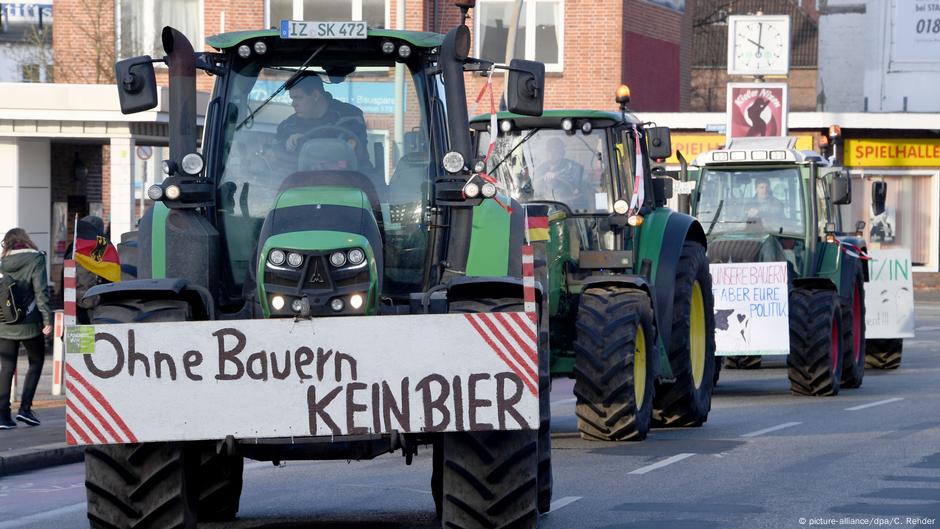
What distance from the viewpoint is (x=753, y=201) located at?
2023 cm

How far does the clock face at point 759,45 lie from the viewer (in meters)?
36.2

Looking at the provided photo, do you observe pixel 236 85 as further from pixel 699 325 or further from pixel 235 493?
pixel 699 325

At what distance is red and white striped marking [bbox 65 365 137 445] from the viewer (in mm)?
7793

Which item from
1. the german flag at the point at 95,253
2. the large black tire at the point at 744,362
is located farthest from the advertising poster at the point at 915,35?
the german flag at the point at 95,253

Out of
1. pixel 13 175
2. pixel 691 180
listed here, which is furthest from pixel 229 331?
pixel 13 175

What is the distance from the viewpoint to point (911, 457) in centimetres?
1331

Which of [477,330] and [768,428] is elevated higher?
[477,330]

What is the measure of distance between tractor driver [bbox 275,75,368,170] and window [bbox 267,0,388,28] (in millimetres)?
30283

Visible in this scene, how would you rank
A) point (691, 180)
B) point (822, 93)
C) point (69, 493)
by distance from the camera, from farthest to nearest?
1. point (822, 93)
2. point (691, 180)
3. point (69, 493)

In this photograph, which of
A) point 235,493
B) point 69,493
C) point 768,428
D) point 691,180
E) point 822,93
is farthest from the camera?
point 822,93

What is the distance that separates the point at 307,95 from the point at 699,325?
825cm

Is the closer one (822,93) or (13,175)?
(13,175)

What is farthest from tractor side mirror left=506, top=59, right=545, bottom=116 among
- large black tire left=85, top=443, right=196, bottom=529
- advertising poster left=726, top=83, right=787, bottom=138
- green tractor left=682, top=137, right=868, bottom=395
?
advertising poster left=726, top=83, right=787, bottom=138

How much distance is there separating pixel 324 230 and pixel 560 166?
22.2 ft
